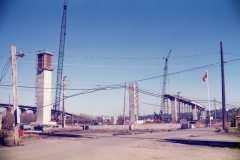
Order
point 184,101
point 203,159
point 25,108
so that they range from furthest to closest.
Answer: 1. point 25,108
2. point 184,101
3. point 203,159

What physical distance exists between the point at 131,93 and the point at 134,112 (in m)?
5.84

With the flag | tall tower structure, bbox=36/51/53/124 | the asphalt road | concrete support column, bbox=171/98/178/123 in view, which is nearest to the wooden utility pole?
the asphalt road

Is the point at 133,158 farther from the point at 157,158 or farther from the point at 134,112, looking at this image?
the point at 134,112

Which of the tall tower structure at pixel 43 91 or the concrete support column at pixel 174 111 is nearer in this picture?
the tall tower structure at pixel 43 91

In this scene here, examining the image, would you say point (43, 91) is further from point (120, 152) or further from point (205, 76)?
point (120, 152)

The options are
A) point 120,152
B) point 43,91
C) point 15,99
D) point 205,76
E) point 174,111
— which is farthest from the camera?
point 174,111

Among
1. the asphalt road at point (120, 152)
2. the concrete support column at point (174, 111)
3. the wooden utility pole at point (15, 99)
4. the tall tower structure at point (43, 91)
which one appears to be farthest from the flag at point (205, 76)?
the wooden utility pole at point (15, 99)

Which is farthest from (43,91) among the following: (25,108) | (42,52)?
(25,108)

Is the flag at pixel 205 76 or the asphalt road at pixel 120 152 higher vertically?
the flag at pixel 205 76

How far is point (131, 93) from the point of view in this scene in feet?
250

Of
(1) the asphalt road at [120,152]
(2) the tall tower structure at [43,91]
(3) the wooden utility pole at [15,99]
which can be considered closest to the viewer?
(1) the asphalt road at [120,152]

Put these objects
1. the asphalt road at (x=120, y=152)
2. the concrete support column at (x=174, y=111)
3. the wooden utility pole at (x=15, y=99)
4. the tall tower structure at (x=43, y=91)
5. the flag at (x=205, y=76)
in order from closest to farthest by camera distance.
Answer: the asphalt road at (x=120, y=152), the wooden utility pole at (x=15, y=99), the flag at (x=205, y=76), the tall tower structure at (x=43, y=91), the concrete support column at (x=174, y=111)

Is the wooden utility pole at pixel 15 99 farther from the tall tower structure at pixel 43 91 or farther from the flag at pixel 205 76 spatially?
the tall tower structure at pixel 43 91

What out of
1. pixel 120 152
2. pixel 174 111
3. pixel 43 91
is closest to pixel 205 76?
pixel 174 111
